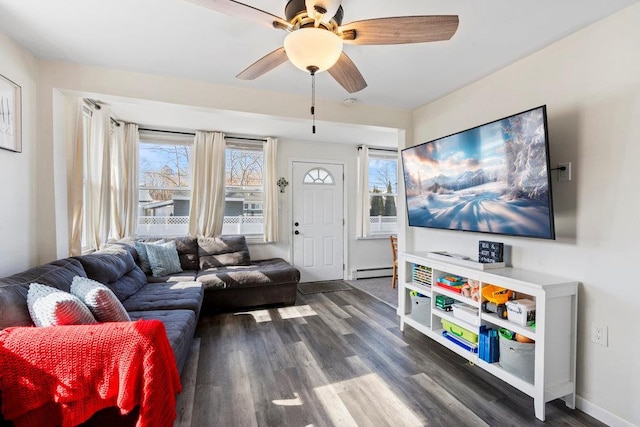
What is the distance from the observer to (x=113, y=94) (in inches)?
96.5

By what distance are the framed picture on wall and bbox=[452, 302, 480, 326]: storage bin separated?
334cm

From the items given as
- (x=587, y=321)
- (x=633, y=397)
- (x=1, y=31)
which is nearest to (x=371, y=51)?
(x=587, y=321)

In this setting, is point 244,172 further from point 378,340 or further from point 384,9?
point 384,9

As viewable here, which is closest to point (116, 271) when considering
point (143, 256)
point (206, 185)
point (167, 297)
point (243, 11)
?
point (167, 297)

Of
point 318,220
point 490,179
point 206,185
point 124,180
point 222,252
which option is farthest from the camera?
point 318,220

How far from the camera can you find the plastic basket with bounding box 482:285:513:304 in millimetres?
2096

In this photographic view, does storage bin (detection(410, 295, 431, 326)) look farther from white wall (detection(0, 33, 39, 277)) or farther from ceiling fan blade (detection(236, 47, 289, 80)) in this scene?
white wall (detection(0, 33, 39, 277))

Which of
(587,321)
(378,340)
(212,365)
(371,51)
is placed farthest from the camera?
(378,340)

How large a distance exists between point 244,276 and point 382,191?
305 centimetres

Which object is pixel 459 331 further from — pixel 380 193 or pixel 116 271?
pixel 380 193

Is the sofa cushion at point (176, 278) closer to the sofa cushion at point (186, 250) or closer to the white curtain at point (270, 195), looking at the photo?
the sofa cushion at point (186, 250)

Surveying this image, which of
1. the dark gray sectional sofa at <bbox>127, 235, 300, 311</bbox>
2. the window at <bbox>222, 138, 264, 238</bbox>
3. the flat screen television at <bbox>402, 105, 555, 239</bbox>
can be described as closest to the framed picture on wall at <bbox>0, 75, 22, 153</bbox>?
the dark gray sectional sofa at <bbox>127, 235, 300, 311</bbox>

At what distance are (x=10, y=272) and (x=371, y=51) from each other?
2.87 metres

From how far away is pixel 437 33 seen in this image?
1362mm
